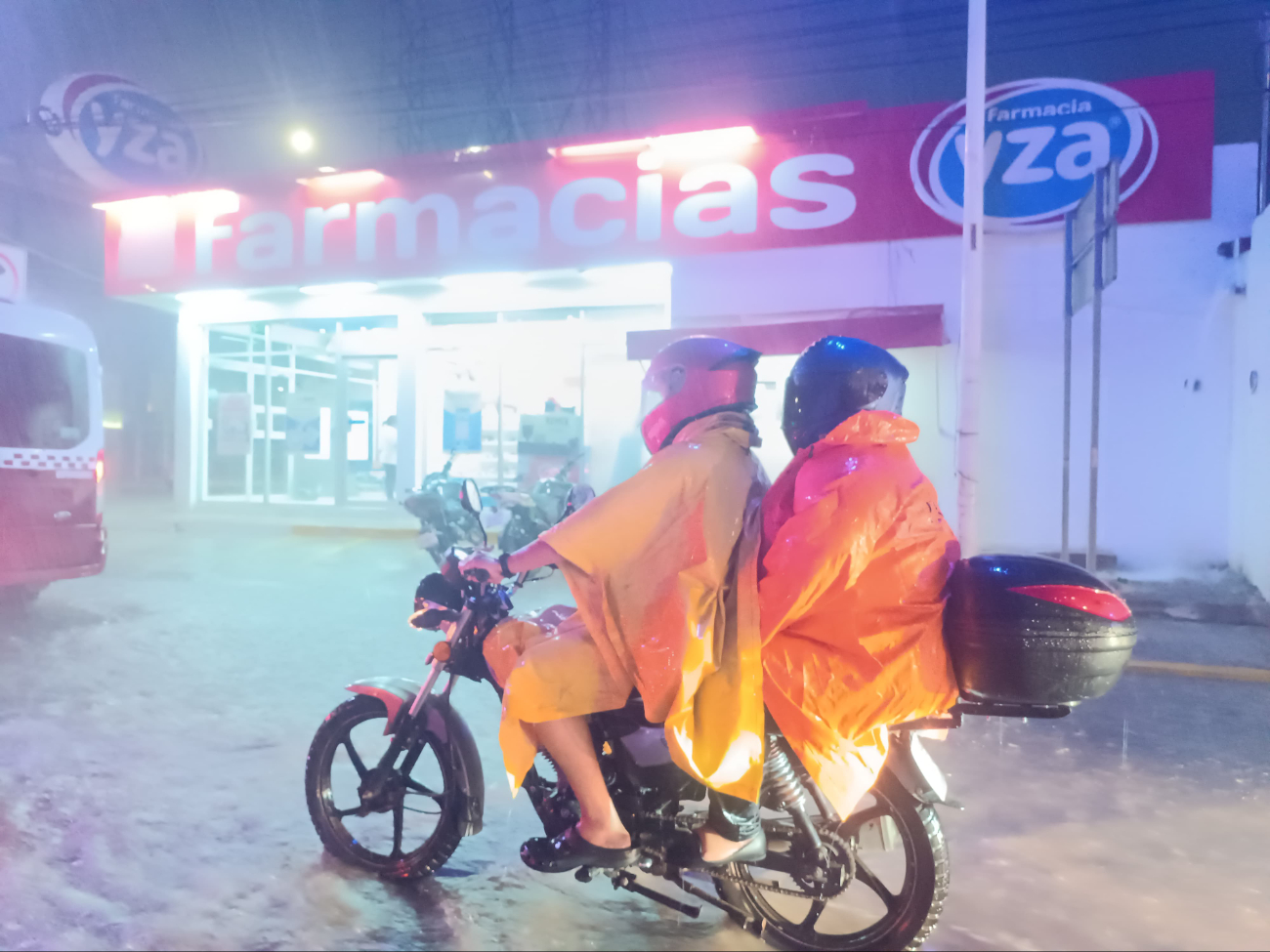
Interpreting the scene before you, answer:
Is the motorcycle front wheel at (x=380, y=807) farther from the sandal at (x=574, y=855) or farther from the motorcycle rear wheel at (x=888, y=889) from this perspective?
the motorcycle rear wheel at (x=888, y=889)

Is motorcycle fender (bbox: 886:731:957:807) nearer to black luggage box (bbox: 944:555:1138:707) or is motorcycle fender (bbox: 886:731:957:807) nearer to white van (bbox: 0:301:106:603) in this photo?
black luggage box (bbox: 944:555:1138:707)

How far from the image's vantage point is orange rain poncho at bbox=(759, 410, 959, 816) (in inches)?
97.1

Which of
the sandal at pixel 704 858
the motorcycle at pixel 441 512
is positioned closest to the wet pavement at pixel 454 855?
the sandal at pixel 704 858

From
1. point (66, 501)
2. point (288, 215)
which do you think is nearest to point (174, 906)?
point (66, 501)

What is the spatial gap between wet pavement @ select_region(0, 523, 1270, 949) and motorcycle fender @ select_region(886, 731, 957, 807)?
67 centimetres

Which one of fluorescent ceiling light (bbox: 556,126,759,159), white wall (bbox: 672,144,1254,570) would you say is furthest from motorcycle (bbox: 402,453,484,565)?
fluorescent ceiling light (bbox: 556,126,759,159)

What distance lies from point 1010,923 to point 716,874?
109cm

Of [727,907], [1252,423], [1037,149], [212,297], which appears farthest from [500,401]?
[727,907]

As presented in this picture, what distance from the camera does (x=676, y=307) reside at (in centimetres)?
1270

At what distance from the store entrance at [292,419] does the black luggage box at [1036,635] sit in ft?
49.1

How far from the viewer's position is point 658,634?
2623 millimetres

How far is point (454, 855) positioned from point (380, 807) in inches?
17.8

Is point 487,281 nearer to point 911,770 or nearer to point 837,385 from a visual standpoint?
point 837,385

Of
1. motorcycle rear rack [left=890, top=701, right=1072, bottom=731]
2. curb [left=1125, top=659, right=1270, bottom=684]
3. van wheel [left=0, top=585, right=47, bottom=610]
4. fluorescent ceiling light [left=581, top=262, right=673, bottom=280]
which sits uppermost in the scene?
fluorescent ceiling light [left=581, top=262, right=673, bottom=280]
